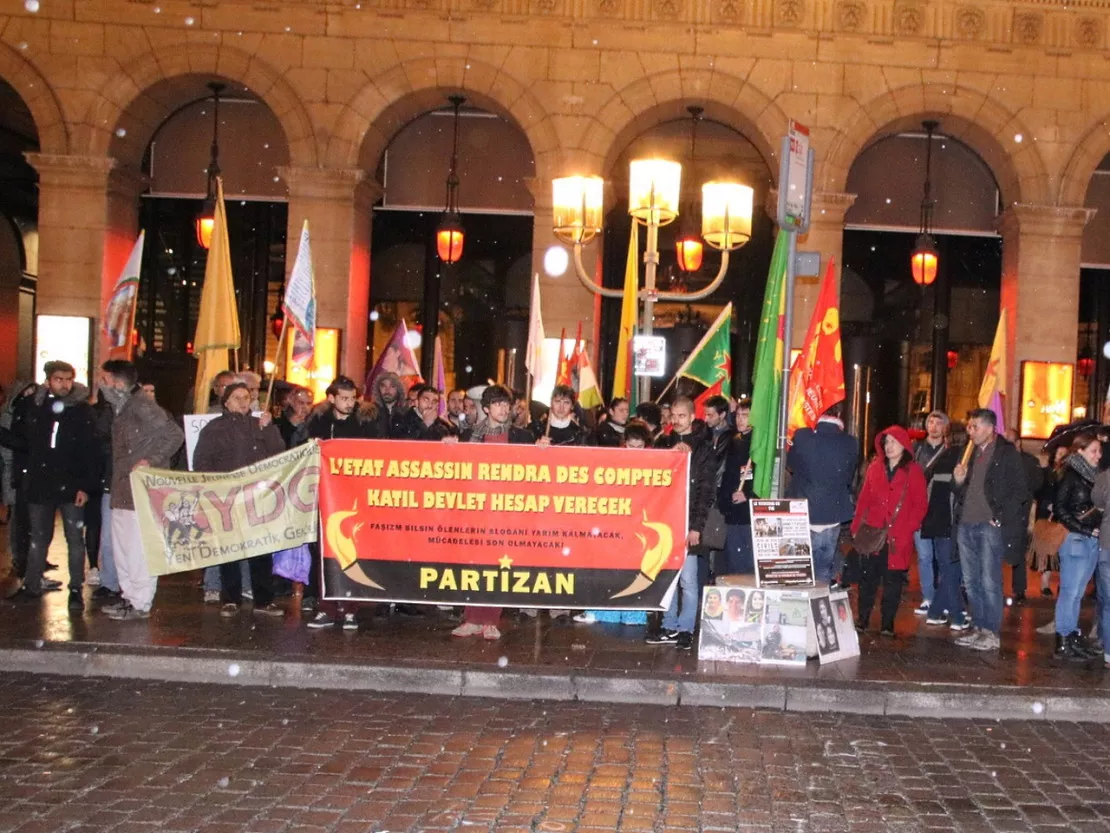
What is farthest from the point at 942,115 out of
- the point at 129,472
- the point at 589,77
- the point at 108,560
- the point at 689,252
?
the point at 108,560

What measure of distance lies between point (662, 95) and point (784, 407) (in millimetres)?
8998

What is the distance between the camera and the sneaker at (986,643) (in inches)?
385

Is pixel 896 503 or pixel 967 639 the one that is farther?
pixel 896 503

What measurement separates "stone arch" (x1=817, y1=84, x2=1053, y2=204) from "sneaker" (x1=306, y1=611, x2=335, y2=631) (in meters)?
10.5

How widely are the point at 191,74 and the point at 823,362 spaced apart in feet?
37.4

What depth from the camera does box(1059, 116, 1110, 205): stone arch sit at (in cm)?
1734

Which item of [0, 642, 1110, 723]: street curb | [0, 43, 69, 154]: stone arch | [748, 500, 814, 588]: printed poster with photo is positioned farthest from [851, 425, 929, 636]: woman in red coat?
[0, 43, 69, 154]: stone arch

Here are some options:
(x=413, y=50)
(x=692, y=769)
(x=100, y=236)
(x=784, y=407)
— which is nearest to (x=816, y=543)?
(x=784, y=407)

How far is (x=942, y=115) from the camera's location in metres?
17.6

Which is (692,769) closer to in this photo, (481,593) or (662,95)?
(481,593)

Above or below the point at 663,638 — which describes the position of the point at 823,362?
above

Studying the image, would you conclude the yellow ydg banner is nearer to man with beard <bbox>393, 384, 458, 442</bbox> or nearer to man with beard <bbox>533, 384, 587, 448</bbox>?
man with beard <bbox>393, 384, 458, 442</bbox>

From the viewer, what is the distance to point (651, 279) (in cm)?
1336

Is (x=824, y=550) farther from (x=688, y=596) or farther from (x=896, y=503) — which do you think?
(x=688, y=596)
